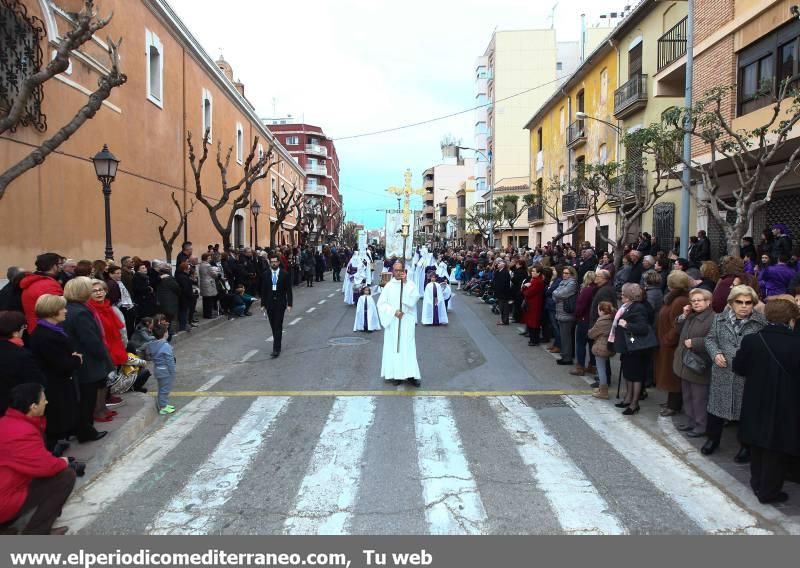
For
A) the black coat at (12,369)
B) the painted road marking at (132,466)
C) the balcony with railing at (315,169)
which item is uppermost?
the balcony with railing at (315,169)

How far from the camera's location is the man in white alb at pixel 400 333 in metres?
8.65

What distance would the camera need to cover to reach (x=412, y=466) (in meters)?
5.55

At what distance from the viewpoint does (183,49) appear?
22.8 metres

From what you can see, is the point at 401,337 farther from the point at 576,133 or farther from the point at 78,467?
the point at 576,133

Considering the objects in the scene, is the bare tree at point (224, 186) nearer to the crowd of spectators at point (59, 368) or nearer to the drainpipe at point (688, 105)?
the crowd of spectators at point (59, 368)

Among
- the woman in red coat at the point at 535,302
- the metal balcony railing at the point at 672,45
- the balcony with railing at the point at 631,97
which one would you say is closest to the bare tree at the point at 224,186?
the woman in red coat at the point at 535,302

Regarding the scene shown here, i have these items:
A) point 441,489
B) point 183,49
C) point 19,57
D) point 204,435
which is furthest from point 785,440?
point 183,49

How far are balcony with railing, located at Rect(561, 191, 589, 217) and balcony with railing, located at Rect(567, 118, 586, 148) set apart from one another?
2.49 meters

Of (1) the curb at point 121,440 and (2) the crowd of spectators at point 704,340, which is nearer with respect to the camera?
(2) the crowd of spectators at point 704,340

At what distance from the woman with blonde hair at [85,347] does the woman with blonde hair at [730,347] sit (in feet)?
19.1

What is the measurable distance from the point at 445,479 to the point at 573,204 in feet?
83.5

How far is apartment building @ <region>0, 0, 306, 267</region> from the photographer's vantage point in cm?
1206

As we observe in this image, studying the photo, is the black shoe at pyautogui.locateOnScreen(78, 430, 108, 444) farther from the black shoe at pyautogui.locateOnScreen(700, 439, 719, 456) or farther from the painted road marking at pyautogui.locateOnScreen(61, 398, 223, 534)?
the black shoe at pyautogui.locateOnScreen(700, 439, 719, 456)

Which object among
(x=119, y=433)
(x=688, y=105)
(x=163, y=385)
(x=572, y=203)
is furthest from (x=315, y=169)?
(x=119, y=433)
